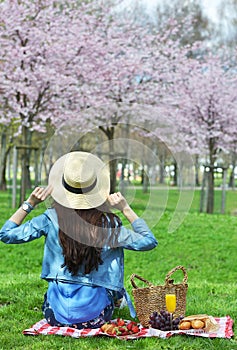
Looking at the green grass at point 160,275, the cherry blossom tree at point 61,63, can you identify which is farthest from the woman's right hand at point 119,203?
the cherry blossom tree at point 61,63

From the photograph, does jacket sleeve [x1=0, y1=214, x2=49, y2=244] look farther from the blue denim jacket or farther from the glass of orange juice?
the glass of orange juice

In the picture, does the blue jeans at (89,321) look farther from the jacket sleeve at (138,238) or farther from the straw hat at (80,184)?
the straw hat at (80,184)

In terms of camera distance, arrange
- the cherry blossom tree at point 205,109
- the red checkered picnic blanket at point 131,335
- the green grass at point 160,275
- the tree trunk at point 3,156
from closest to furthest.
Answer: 1. the green grass at point 160,275
2. the red checkered picnic blanket at point 131,335
3. the cherry blossom tree at point 205,109
4. the tree trunk at point 3,156

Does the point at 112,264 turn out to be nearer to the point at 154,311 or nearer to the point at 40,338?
the point at 154,311

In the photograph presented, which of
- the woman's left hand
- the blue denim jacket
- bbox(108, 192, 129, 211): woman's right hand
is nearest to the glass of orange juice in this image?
the blue denim jacket

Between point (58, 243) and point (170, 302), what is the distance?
3.02 feet

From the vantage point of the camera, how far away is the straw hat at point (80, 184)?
427 centimetres

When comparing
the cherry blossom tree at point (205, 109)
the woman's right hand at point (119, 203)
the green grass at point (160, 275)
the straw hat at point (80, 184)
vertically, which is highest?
the cherry blossom tree at point (205, 109)

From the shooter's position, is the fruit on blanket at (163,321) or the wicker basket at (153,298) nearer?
the fruit on blanket at (163,321)

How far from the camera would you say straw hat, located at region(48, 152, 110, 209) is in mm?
4270

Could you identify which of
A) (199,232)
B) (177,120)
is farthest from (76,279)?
(177,120)

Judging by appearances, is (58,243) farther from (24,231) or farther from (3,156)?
(3,156)

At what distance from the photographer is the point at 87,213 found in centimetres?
430

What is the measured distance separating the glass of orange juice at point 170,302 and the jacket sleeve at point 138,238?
40 centimetres
